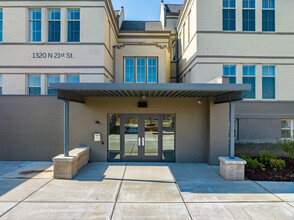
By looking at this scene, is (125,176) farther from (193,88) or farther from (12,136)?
(12,136)

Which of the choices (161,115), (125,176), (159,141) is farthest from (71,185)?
(161,115)

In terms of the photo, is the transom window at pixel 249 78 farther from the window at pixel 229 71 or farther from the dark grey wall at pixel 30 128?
the dark grey wall at pixel 30 128

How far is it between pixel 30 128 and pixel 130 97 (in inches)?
203

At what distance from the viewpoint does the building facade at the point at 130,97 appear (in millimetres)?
8336

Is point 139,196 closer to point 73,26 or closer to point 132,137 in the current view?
point 132,137

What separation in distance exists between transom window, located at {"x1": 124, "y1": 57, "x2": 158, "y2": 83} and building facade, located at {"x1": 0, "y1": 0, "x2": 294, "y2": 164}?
296 centimetres

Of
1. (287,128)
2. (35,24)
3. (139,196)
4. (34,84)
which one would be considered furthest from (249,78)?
(35,24)

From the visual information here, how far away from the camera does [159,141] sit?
27.6 feet

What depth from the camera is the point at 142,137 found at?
8406mm

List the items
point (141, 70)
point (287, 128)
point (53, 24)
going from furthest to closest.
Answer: point (141, 70)
point (53, 24)
point (287, 128)

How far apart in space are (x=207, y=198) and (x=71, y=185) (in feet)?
14.2

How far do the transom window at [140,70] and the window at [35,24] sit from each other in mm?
5927

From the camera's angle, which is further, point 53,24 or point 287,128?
point 53,24

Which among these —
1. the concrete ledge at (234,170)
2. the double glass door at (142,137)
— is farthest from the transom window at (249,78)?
the double glass door at (142,137)
